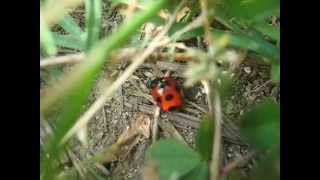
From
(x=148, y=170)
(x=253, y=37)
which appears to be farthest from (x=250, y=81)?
(x=148, y=170)

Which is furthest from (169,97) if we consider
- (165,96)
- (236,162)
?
(236,162)

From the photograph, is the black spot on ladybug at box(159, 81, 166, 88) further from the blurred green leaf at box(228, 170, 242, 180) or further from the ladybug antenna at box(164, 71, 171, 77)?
the blurred green leaf at box(228, 170, 242, 180)

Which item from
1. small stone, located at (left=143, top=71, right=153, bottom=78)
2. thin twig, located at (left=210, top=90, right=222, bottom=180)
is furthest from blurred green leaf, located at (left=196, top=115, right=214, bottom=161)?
small stone, located at (left=143, top=71, right=153, bottom=78)

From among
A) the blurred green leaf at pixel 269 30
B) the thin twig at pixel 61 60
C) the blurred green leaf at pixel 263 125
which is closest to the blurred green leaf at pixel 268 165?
the blurred green leaf at pixel 263 125

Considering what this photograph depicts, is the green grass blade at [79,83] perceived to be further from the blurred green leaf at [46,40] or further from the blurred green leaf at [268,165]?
the blurred green leaf at [268,165]

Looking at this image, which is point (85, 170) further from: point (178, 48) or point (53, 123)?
point (178, 48)

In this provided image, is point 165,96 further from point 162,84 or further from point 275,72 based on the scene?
point 275,72
